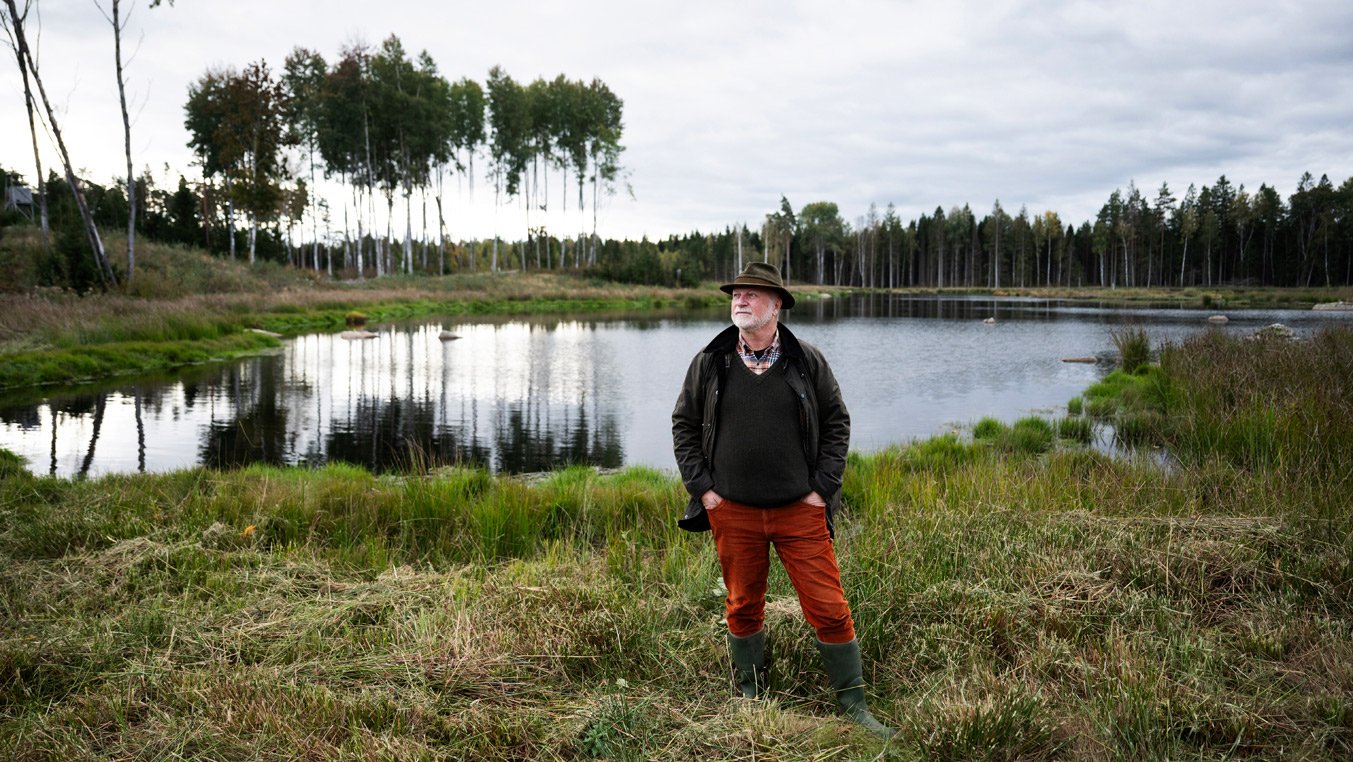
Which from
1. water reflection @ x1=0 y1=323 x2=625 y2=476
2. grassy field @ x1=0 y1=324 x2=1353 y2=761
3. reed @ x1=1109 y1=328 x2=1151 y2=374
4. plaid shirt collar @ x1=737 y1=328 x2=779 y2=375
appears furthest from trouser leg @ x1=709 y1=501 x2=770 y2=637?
reed @ x1=1109 y1=328 x2=1151 y2=374

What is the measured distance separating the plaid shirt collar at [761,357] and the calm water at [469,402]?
5.48m

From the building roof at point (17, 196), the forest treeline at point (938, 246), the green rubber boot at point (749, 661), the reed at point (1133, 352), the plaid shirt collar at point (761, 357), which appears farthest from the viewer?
the forest treeline at point (938, 246)

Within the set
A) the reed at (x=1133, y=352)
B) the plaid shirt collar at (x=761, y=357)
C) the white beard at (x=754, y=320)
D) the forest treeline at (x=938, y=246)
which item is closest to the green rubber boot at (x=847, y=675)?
the plaid shirt collar at (x=761, y=357)

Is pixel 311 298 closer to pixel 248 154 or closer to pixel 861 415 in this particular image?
pixel 248 154

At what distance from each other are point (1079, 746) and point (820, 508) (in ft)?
4.49

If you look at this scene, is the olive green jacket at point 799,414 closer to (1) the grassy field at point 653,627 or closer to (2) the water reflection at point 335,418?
(1) the grassy field at point 653,627

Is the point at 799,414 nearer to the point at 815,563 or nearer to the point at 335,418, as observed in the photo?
the point at 815,563

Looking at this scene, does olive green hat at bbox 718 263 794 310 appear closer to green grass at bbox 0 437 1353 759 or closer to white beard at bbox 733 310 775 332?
white beard at bbox 733 310 775 332

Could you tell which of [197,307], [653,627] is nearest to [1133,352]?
[653,627]

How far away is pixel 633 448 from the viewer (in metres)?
12.0

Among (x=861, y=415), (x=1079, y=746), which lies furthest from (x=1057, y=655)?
(x=861, y=415)

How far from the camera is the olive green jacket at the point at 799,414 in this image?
362cm

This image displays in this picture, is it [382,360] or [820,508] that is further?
[382,360]

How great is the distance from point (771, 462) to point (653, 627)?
1408 mm
